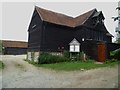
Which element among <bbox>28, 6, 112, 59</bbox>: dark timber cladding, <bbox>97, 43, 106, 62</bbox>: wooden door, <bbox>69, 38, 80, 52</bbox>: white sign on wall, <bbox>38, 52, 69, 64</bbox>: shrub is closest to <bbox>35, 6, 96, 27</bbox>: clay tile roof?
<bbox>28, 6, 112, 59</bbox>: dark timber cladding

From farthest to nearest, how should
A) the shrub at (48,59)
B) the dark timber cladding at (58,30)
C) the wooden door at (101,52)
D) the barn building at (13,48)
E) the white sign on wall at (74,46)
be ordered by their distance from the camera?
1. the barn building at (13,48)
2. the white sign on wall at (74,46)
3. the dark timber cladding at (58,30)
4. the wooden door at (101,52)
5. the shrub at (48,59)

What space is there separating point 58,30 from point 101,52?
6.85 metres

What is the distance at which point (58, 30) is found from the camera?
2670 centimetres

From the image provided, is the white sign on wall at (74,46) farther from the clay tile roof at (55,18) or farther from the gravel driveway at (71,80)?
the gravel driveway at (71,80)

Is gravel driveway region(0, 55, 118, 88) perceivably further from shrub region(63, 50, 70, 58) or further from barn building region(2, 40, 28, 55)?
barn building region(2, 40, 28, 55)

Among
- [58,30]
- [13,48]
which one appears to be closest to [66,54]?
[58,30]

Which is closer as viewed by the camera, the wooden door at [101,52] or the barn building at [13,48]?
the wooden door at [101,52]

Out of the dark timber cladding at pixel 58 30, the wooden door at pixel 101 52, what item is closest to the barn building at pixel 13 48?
the dark timber cladding at pixel 58 30

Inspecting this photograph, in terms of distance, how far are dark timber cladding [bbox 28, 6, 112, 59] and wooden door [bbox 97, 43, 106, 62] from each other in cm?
195

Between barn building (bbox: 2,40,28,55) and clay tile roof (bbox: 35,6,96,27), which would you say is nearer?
clay tile roof (bbox: 35,6,96,27)

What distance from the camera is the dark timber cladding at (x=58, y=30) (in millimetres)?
25558

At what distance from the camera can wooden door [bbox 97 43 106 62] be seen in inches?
973

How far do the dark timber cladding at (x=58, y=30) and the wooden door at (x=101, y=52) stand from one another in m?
1.95

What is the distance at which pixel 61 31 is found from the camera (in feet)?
88.6
